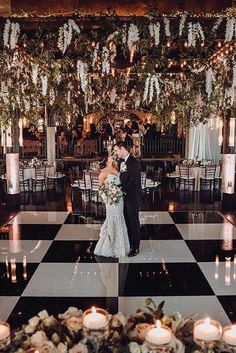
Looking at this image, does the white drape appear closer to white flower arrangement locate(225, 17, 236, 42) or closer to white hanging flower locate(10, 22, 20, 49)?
A: white flower arrangement locate(225, 17, 236, 42)

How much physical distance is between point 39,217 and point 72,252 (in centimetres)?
240

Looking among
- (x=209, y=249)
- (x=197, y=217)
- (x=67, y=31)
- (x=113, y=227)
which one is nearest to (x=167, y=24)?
(x=67, y=31)

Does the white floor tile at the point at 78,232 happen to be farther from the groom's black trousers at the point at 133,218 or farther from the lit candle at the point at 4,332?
the lit candle at the point at 4,332

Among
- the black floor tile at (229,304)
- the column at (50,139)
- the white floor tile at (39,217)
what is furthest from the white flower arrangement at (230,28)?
the column at (50,139)

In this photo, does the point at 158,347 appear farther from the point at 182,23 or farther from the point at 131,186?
the point at 182,23

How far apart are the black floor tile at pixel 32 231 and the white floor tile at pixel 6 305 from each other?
230 centimetres

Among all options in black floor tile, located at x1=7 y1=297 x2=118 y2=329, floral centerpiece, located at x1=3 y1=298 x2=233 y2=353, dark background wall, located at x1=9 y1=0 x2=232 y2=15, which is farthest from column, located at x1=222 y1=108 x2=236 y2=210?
floral centerpiece, located at x1=3 y1=298 x2=233 y2=353

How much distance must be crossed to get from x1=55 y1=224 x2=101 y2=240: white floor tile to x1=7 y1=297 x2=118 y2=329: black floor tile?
2.30m

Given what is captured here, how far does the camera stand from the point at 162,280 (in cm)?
475

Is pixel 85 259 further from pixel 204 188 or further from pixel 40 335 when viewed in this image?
pixel 204 188

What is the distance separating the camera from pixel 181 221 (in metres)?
7.66

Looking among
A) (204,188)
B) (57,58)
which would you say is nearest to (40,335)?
(57,58)

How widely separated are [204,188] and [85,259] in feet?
22.5

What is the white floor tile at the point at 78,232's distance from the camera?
655cm
